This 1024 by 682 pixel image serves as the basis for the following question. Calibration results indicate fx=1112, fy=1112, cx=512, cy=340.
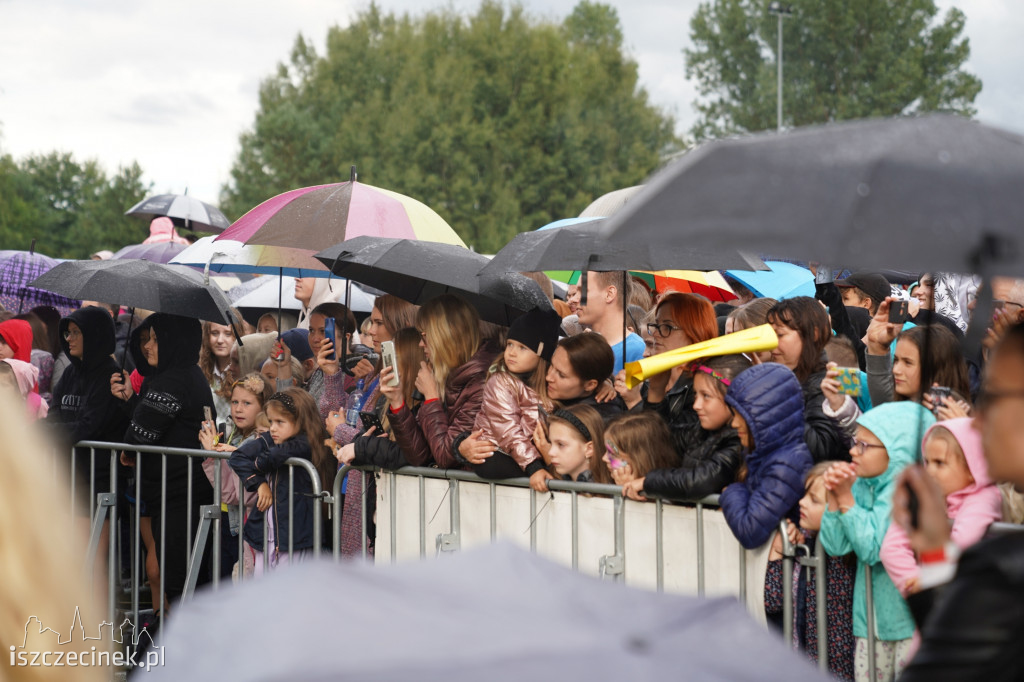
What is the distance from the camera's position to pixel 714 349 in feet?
17.0

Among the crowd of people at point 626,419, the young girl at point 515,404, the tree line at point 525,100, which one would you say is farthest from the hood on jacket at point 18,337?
the tree line at point 525,100

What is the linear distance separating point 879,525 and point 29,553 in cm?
380

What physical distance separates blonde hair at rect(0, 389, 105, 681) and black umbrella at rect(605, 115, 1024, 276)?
170 cm

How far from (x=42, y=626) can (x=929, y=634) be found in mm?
1495

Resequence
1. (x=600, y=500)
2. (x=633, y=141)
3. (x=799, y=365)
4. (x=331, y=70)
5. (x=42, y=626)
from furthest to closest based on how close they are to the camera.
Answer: (x=331, y=70)
(x=633, y=141)
(x=799, y=365)
(x=600, y=500)
(x=42, y=626)

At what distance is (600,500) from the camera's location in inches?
210

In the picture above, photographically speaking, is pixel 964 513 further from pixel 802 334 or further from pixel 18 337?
pixel 18 337

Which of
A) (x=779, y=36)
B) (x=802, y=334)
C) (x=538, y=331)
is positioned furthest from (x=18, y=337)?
(x=779, y=36)

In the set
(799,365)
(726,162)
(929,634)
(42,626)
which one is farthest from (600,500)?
(42,626)

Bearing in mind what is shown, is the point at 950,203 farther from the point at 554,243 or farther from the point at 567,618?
the point at 554,243

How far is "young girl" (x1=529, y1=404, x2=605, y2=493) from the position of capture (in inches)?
223

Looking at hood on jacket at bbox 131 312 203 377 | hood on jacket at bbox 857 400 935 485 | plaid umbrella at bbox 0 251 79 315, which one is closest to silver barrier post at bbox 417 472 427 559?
hood on jacket at bbox 857 400 935 485

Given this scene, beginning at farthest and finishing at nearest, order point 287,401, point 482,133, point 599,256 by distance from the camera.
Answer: point 482,133 < point 287,401 < point 599,256

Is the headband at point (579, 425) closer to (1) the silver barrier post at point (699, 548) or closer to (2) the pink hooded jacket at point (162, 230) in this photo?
(1) the silver barrier post at point (699, 548)
